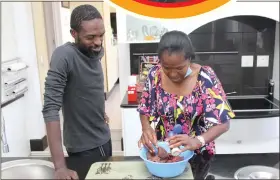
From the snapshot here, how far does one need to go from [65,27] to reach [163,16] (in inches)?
22.9

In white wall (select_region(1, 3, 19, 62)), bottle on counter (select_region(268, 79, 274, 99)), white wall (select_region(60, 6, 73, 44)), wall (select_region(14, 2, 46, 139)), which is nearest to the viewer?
white wall (select_region(1, 3, 19, 62))

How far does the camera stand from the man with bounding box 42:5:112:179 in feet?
2.15

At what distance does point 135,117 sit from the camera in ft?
4.68

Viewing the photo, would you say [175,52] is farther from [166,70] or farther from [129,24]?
[129,24]

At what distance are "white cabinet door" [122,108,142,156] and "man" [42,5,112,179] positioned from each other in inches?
20.5

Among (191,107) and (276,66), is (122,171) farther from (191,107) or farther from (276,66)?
(276,66)

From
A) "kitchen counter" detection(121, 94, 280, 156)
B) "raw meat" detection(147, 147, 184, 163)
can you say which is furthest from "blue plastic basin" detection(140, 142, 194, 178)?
"kitchen counter" detection(121, 94, 280, 156)

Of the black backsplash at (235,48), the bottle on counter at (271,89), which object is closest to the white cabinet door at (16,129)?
the black backsplash at (235,48)

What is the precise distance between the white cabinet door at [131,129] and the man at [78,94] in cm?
52

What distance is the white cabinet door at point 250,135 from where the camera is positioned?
1.29 metres

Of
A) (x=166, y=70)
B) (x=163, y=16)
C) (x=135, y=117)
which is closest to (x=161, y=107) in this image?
(x=166, y=70)

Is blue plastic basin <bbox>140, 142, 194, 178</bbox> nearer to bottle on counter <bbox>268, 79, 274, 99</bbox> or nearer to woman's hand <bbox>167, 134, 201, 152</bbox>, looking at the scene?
woman's hand <bbox>167, 134, 201, 152</bbox>

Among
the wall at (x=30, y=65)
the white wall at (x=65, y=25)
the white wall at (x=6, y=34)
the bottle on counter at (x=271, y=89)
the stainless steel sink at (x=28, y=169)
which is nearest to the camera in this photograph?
the stainless steel sink at (x=28, y=169)

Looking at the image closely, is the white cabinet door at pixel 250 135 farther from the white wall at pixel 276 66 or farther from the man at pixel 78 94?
the man at pixel 78 94
